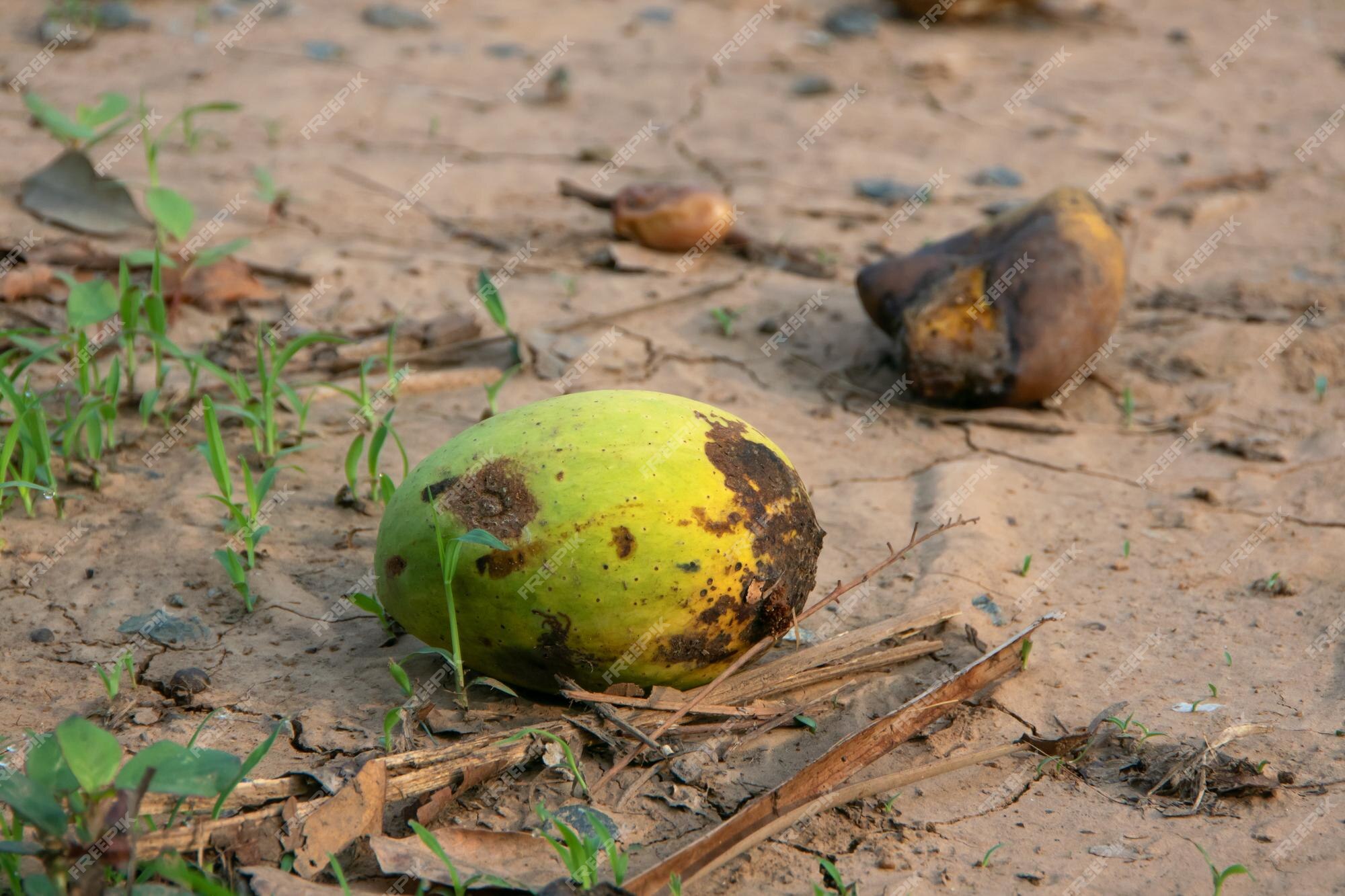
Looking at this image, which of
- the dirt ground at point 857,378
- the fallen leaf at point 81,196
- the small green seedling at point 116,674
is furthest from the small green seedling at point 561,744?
the fallen leaf at point 81,196

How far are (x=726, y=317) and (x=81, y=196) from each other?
2.31m

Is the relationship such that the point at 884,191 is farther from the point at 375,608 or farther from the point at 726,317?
the point at 375,608

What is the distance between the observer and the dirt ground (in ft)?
6.71

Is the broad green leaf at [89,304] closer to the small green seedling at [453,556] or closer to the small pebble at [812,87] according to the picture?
the small green seedling at [453,556]

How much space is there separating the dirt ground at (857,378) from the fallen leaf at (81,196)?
97 millimetres

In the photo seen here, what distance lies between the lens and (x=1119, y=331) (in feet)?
13.3

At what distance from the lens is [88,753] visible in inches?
60.9

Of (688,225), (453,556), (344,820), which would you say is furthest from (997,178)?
(344,820)

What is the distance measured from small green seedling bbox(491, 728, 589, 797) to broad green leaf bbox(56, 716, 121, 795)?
643 millimetres

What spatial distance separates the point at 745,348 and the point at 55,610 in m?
2.22

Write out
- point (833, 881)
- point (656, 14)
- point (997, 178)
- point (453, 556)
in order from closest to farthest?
point (833, 881) → point (453, 556) → point (997, 178) → point (656, 14)

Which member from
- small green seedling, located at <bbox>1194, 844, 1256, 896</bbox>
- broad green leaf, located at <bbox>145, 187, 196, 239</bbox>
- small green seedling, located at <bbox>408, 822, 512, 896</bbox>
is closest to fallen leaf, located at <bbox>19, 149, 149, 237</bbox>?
broad green leaf, located at <bbox>145, 187, 196, 239</bbox>

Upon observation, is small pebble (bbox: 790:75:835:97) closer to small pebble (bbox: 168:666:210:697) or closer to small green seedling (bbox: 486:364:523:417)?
small green seedling (bbox: 486:364:523:417)

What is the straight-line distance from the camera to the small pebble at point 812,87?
5914 millimetres
